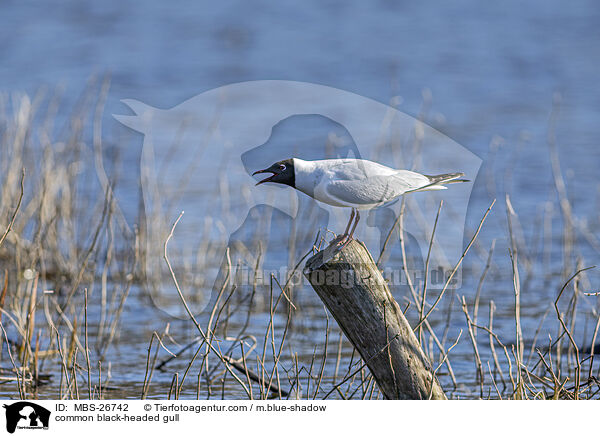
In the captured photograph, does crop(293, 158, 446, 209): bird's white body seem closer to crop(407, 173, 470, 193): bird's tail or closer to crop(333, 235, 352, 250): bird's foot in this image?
crop(407, 173, 470, 193): bird's tail

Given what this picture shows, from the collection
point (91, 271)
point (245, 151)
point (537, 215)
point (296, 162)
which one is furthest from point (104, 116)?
point (296, 162)

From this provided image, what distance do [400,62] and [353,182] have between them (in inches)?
512

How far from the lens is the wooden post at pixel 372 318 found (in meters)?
3.32

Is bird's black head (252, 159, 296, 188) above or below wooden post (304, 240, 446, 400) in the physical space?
above

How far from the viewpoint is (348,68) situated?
1488cm

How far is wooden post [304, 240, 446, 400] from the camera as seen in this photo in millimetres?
3324

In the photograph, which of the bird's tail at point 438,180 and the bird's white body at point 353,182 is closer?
the bird's white body at point 353,182

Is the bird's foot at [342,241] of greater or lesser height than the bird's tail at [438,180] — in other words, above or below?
below

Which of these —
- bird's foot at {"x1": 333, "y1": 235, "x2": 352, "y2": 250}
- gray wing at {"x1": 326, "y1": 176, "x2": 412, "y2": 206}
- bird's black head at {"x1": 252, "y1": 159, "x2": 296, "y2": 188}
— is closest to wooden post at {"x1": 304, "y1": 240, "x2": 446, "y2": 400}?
bird's foot at {"x1": 333, "y1": 235, "x2": 352, "y2": 250}

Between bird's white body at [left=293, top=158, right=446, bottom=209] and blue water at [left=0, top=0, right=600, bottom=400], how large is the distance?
4.38 m

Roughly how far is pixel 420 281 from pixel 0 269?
147 inches
